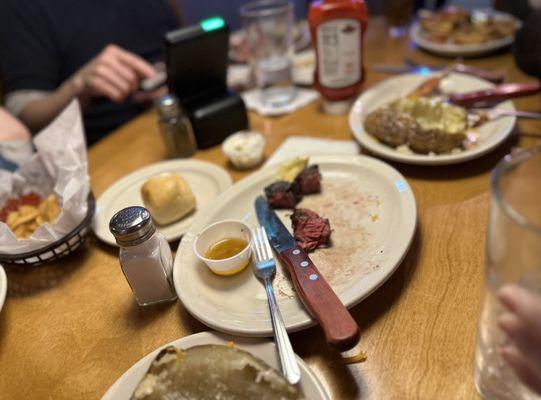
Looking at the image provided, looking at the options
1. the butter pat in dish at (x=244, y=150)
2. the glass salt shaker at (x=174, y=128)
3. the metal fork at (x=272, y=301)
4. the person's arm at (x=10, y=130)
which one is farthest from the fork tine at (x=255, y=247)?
the person's arm at (x=10, y=130)

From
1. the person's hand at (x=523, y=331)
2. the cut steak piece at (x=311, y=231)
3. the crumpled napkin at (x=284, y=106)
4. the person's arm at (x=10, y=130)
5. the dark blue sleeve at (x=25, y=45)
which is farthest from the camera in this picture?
the dark blue sleeve at (x=25, y=45)

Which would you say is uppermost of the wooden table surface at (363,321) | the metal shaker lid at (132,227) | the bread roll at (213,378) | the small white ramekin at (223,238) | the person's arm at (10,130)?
the metal shaker lid at (132,227)

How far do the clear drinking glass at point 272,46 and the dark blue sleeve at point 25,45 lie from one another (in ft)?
2.72

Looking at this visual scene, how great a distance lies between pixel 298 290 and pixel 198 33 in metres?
0.78

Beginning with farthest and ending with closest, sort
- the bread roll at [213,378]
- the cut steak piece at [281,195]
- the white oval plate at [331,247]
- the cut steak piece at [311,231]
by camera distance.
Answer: the cut steak piece at [281,195] < the cut steak piece at [311,231] < the white oval plate at [331,247] < the bread roll at [213,378]

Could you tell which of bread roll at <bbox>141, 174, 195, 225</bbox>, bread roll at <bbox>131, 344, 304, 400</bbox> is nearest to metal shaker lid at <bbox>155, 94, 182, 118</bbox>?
bread roll at <bbox>141, 174, 195, 225</bbox>

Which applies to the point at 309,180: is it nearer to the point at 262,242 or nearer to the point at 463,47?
the point at 262,242

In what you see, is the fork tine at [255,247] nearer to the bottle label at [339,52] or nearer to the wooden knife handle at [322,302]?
the wooden knife handle at [322,302]

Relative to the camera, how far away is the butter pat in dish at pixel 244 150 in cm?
109

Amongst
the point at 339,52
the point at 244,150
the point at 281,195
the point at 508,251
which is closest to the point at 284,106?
the point at 339,52

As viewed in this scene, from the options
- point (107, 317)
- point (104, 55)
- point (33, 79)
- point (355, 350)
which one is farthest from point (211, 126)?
point (33, 79)

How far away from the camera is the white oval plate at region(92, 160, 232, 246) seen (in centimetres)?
92

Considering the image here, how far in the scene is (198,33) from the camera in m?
1.12

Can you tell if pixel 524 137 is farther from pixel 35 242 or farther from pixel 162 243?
pixel 35 242
